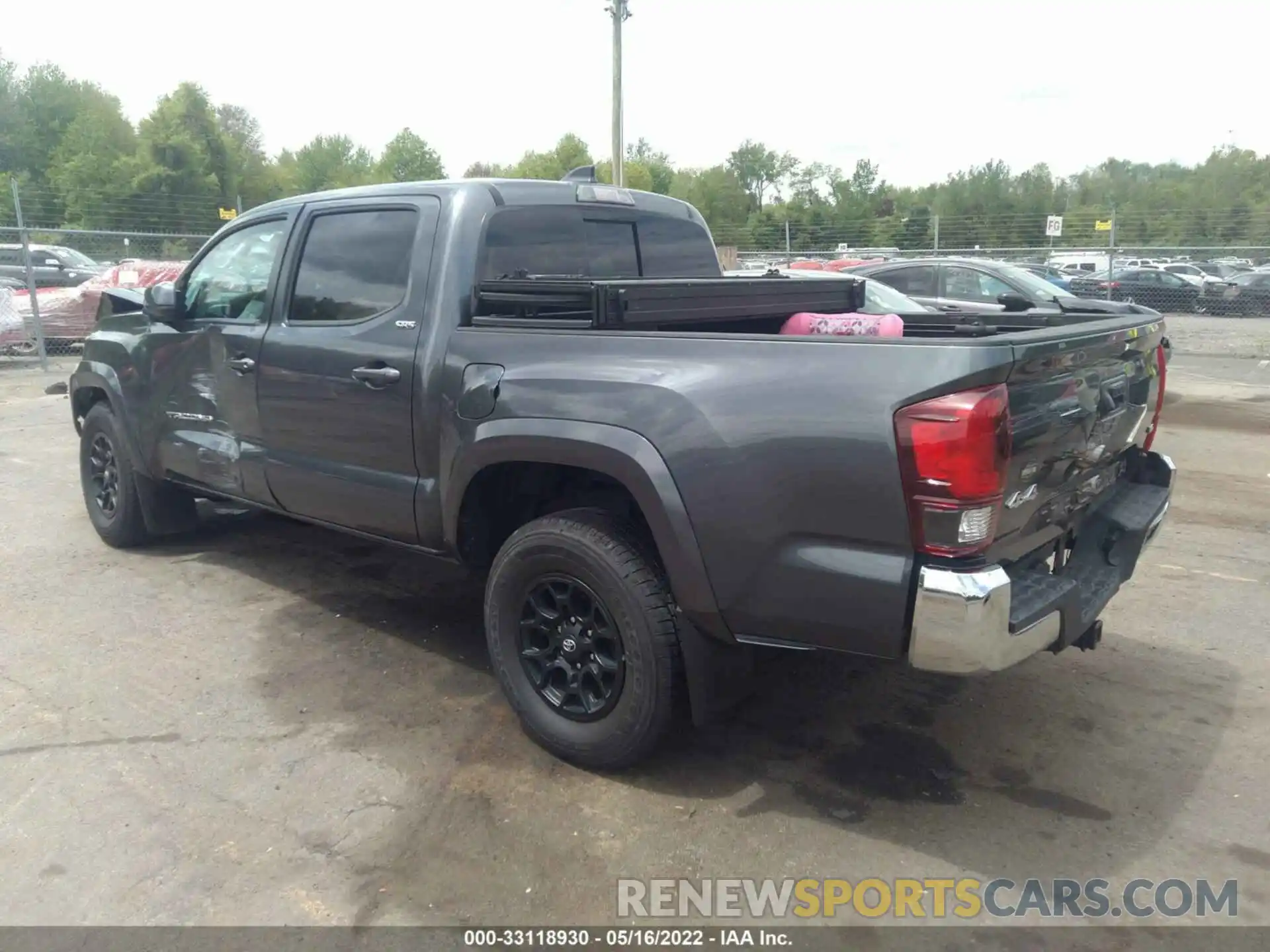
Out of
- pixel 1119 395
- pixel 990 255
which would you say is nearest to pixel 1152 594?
pixel 1119 395

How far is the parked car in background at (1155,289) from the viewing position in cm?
2331

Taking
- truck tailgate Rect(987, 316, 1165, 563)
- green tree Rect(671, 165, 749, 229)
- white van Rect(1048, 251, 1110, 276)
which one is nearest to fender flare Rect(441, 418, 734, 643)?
truck tailgate Rect(987, 316, 1165, 563)

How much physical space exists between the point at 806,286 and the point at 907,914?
96.2 inches

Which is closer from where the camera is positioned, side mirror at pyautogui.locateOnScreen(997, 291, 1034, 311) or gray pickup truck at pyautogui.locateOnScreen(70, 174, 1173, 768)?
gray pickup truck at pyautogui.locateOnScreen(70, 174, 1173, 768)

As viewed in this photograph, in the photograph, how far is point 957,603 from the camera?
2.52 m

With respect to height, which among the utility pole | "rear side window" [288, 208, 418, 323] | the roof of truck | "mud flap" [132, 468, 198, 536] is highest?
the utility pole


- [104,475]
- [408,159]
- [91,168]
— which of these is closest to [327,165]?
[408,159]

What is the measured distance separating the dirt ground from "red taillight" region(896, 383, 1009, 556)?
103cm

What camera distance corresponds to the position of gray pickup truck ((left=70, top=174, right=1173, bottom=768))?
102 inches

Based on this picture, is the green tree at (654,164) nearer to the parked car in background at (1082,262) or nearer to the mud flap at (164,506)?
the parked car in background at (1082,262)

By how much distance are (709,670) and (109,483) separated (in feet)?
14.5

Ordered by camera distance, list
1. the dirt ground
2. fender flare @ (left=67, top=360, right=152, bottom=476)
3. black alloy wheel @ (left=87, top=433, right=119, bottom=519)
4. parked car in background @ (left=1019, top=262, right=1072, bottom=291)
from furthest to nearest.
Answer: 1. parked car in background @ (left=1019, top=262, right=1072, bottom=291)
2. black alloy wheel @ (left=87, top=433, right=119, bottom=519)
3. fender flare @ (left=67, top=360, right=152, bottom=476)
4. the dirt ground

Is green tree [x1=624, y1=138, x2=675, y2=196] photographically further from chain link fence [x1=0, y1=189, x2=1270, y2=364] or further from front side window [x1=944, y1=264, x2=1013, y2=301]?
front side window [x1=944, y1=264, x2=1013, y2=301]

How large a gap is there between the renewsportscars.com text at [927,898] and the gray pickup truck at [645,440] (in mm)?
547
